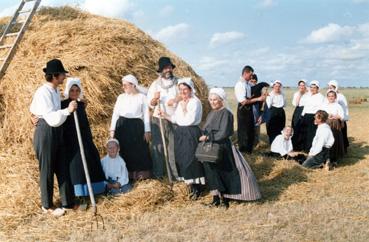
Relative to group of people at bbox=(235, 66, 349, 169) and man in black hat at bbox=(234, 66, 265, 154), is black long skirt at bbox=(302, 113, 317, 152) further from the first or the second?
man in black hat at bbox=(234, 66, 265, 154)

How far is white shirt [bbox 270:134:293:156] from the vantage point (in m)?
9.88

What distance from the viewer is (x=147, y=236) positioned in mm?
5383

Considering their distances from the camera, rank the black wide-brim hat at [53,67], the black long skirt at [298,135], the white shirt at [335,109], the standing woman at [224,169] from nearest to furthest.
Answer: the black wide-brim hat at [53,67] → the standing woman at [224,169] → the white shirt at [335,109] → the black long skirt at [298,135]

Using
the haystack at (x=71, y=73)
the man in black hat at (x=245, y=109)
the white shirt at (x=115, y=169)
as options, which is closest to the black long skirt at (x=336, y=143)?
the man in black hat at (x=245, y=109)

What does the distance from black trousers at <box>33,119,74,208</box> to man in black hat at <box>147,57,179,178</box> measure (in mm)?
1635

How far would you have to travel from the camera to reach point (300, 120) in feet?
34.4

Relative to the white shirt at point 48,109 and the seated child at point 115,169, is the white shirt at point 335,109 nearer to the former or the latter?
the seated child at point 115,169

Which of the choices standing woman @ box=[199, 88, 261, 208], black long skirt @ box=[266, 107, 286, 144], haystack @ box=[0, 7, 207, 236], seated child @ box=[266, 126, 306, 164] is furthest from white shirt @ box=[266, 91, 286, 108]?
standing woman @ box=[199, 88, 261, 208]

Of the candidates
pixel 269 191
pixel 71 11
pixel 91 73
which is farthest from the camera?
pixel 71 11

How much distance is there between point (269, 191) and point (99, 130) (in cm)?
308

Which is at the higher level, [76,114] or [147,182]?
[76,114]

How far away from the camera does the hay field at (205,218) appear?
5.44 meters

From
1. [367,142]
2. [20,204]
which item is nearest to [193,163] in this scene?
[20,204]

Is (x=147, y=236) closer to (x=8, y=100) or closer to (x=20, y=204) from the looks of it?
(x=20, y=204)
